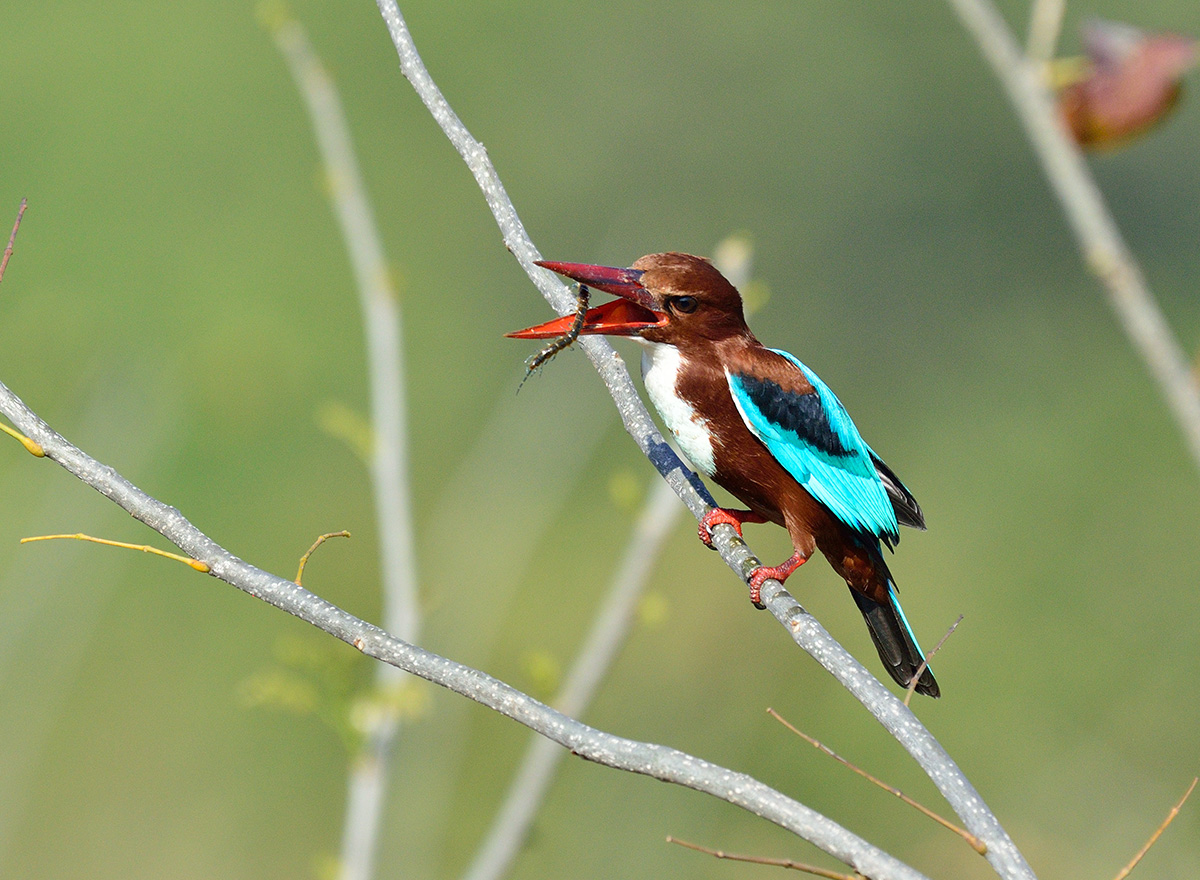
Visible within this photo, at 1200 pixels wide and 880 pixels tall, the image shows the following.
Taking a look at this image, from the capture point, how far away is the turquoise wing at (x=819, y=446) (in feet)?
8.27

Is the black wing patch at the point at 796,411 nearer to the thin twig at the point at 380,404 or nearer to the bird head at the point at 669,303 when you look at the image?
the bird head at the point at 669,303

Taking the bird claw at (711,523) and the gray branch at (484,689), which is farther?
the bird claw at (711,523)

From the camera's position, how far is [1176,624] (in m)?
8.00

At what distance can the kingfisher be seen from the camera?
246cm

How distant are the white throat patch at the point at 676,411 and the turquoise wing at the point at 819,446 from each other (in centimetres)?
10

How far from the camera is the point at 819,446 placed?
8.54 ft

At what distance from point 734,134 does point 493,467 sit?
26.7 feet

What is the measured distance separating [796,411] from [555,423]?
1836 mm

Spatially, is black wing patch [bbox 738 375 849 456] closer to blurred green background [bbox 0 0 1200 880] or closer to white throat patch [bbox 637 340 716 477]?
white throat patch [bbox 637 340 716 477]

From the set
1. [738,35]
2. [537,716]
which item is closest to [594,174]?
[738,35]

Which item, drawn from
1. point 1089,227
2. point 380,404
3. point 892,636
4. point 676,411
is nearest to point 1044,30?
point 1089,227

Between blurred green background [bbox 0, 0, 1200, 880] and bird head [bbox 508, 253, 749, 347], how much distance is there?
0.43 metres

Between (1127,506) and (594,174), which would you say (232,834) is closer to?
(1127,506)

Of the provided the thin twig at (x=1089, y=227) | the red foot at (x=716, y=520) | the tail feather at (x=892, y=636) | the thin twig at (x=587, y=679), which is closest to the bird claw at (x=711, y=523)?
the red foot at (x=716, y=520)
